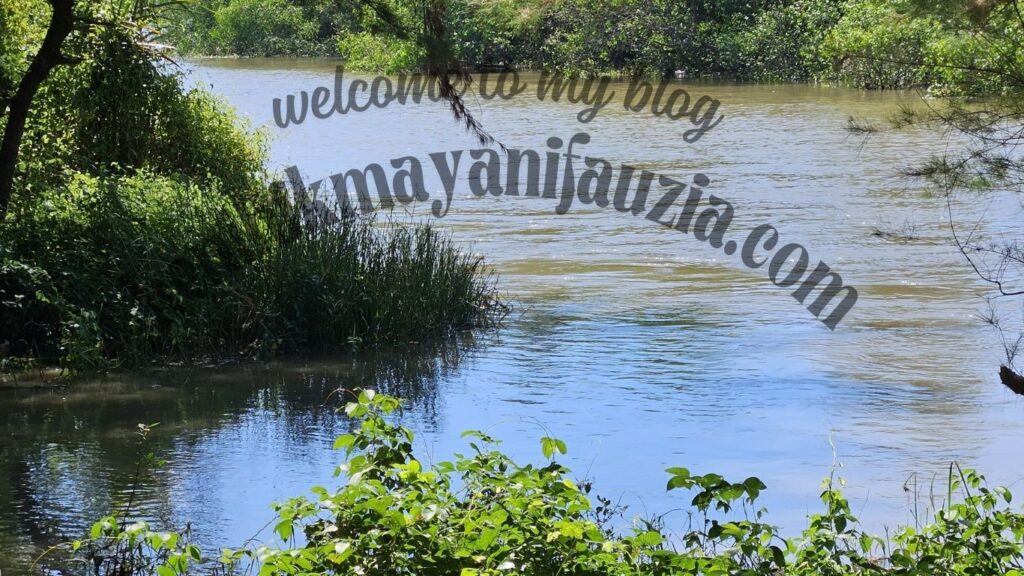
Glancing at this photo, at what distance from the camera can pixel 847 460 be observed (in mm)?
7020

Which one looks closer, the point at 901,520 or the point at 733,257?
the point at 901,520

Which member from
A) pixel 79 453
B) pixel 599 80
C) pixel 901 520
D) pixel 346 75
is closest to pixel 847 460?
pixel 901 520

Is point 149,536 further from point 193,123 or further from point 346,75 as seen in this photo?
point 346,75

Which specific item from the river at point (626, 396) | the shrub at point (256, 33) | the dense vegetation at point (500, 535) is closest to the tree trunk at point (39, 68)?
the river at point (626, 396)

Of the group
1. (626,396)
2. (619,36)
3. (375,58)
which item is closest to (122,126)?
(626,396)

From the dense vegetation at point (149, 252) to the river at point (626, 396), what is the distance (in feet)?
1.04

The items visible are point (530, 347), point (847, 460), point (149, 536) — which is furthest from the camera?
point (530, 347)

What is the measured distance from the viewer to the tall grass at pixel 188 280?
8.83 meters

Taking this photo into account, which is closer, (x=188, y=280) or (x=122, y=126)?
(x=188, y=280)

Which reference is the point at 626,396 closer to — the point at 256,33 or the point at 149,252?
the point at 149,252

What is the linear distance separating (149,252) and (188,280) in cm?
34

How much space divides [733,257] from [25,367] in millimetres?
8236

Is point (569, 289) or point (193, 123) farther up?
point (193, 123)

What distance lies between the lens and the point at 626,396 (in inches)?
334
